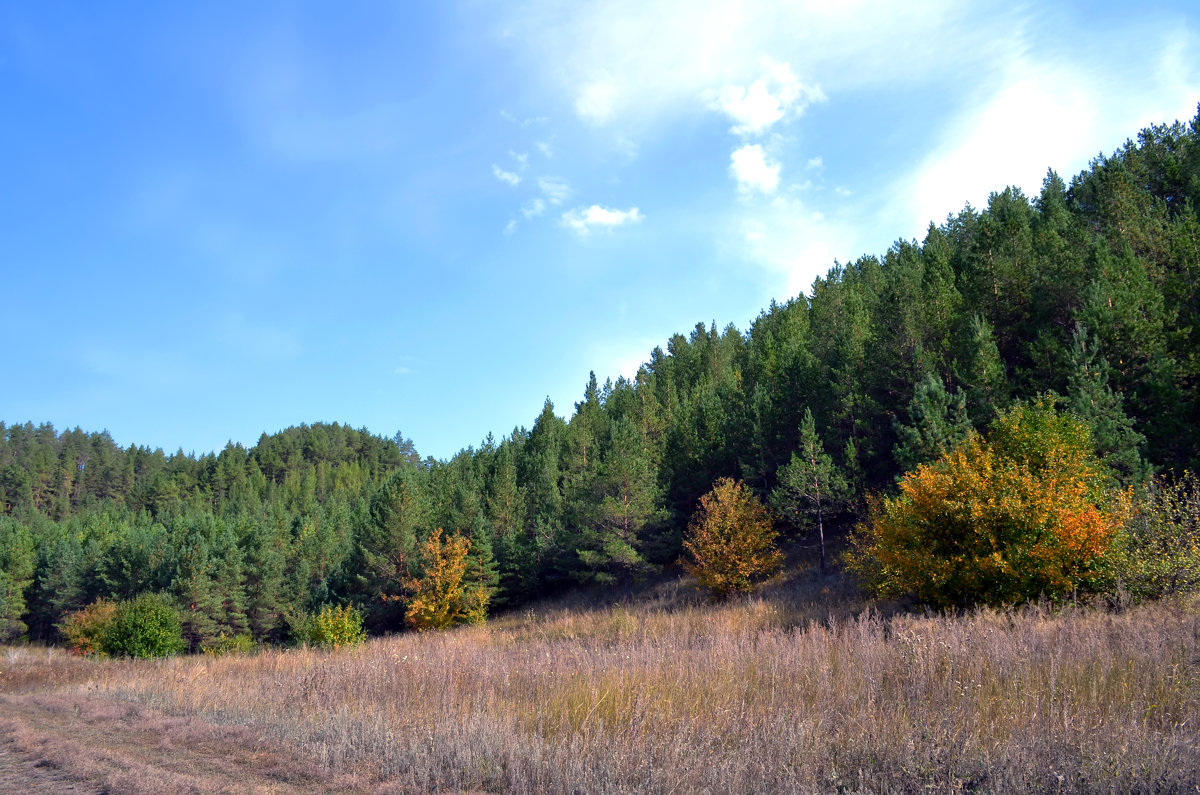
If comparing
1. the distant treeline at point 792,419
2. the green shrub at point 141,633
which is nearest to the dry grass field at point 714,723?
the distant treeline at point 792,419

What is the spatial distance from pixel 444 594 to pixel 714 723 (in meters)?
41.3

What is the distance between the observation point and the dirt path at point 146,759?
5512 mm

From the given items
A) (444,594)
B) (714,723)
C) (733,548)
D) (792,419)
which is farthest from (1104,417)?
(444,594)

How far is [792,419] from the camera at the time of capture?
4188cm

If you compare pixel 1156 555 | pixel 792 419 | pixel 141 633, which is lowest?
pixel 141 633

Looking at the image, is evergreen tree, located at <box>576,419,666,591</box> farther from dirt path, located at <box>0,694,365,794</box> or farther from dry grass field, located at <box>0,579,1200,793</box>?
dirt path, located at <box>0,694,365,794</box>

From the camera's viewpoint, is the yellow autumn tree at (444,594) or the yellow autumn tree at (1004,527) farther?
the yellow autumn tree at (444,594)

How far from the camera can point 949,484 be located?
16.9 m

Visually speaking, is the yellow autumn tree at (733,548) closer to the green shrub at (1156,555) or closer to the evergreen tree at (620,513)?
the evergreen tree at (620,513)

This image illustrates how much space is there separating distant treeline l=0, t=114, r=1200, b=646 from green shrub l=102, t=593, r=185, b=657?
13211 mm

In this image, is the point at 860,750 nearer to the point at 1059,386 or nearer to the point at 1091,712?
the point at 1091,712

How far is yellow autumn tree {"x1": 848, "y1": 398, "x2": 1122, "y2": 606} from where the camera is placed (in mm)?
14625

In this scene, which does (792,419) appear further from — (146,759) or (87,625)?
(87,625)

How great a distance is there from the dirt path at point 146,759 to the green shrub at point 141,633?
2900 cm
